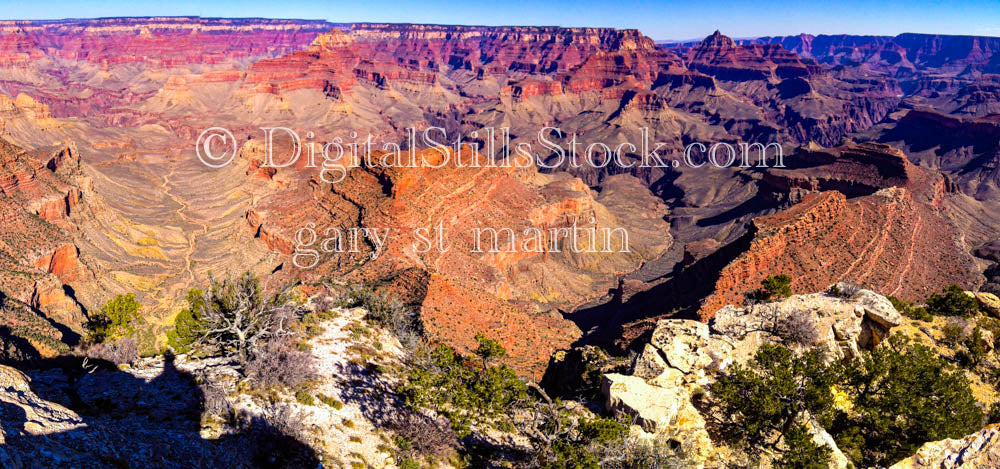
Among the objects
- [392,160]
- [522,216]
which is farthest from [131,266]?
[522,216]

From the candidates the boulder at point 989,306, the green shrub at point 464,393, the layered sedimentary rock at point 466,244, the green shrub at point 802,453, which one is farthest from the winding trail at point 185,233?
A: the boulder at point 989,306

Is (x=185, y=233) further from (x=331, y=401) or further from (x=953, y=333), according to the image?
(x=953, y=333)

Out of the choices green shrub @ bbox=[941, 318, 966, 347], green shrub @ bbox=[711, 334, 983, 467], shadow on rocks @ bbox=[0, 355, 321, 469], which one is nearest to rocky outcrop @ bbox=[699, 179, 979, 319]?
green shrub @ bbox=[941, 318, 966, 347]

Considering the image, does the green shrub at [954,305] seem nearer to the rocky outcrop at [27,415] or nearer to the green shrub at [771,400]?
the green shrub at [771,400]

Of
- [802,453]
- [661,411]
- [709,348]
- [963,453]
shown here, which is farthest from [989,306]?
[661,411]

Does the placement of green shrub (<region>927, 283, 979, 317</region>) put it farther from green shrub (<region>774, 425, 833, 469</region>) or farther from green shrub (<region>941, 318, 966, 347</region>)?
green shrub (<region>774, 425, 833, 469</region>)

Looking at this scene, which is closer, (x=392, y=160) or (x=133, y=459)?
(x=133, y=459)

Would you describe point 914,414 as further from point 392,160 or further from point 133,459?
point 392,160
